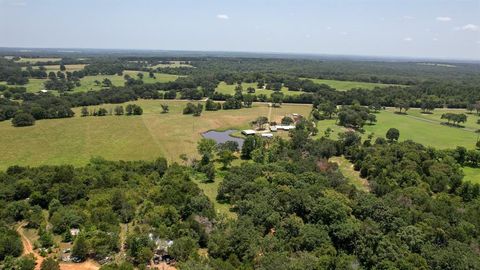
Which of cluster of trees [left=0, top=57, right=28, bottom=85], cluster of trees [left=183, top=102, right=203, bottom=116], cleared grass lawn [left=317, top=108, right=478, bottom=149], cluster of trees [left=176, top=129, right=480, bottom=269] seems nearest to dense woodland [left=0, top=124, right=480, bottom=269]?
cluster of trees [left=176, top=129, right=480, bottom=269]

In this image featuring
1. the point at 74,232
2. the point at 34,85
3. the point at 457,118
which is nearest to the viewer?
the point at 74,232

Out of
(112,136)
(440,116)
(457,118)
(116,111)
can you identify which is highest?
(457,118)

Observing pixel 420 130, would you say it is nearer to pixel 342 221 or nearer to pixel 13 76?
pixel 342 221

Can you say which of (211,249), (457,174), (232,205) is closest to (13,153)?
(232,205)

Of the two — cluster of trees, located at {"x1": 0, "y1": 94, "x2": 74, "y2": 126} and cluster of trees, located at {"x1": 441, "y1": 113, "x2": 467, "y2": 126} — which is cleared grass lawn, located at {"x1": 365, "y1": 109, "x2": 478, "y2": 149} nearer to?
cluster of trees, located at {"x1": 441, "y1": 113, "x2": 467, "y2": 126}

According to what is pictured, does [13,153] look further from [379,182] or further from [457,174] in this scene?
[457,174]

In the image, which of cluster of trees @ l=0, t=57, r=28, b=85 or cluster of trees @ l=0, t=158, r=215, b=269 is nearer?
cluster of trees @ l=0, t=158, r=215, b=269

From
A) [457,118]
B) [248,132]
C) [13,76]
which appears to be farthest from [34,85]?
[457,118]
